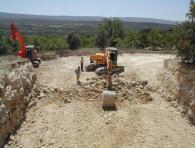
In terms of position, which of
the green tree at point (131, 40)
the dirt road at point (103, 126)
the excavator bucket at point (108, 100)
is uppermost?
the green tree at point (131, 40)

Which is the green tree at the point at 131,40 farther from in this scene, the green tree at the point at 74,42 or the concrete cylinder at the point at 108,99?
the concrete cylinder at the point at 108,99

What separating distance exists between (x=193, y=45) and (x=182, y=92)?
325 centimetres

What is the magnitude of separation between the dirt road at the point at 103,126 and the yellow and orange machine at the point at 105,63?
4109mm

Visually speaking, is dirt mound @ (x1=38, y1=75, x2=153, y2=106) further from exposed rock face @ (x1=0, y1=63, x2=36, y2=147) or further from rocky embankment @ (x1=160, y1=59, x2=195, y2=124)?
exposed rock face @ (x1=0, y1=63, x2=36, y2=147)

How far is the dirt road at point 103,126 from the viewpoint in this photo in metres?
16.4

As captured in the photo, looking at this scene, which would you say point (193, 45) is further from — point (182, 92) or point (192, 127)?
point (192, 127)

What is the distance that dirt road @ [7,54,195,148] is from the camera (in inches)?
646

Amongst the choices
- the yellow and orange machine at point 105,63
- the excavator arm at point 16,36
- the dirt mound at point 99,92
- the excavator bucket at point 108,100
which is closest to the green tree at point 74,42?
the excavator arm at point 16,36

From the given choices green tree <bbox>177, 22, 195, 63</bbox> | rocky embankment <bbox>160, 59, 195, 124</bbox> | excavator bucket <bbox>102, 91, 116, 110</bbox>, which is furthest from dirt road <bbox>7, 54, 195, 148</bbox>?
green tree <bbox>177, 22, 195, 63</bbox>

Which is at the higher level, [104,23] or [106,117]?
[104,23]

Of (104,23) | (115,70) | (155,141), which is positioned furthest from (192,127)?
(104,23)

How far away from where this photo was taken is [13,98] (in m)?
18.0

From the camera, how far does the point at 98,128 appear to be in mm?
17781

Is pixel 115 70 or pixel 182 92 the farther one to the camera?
pixel 115 70
